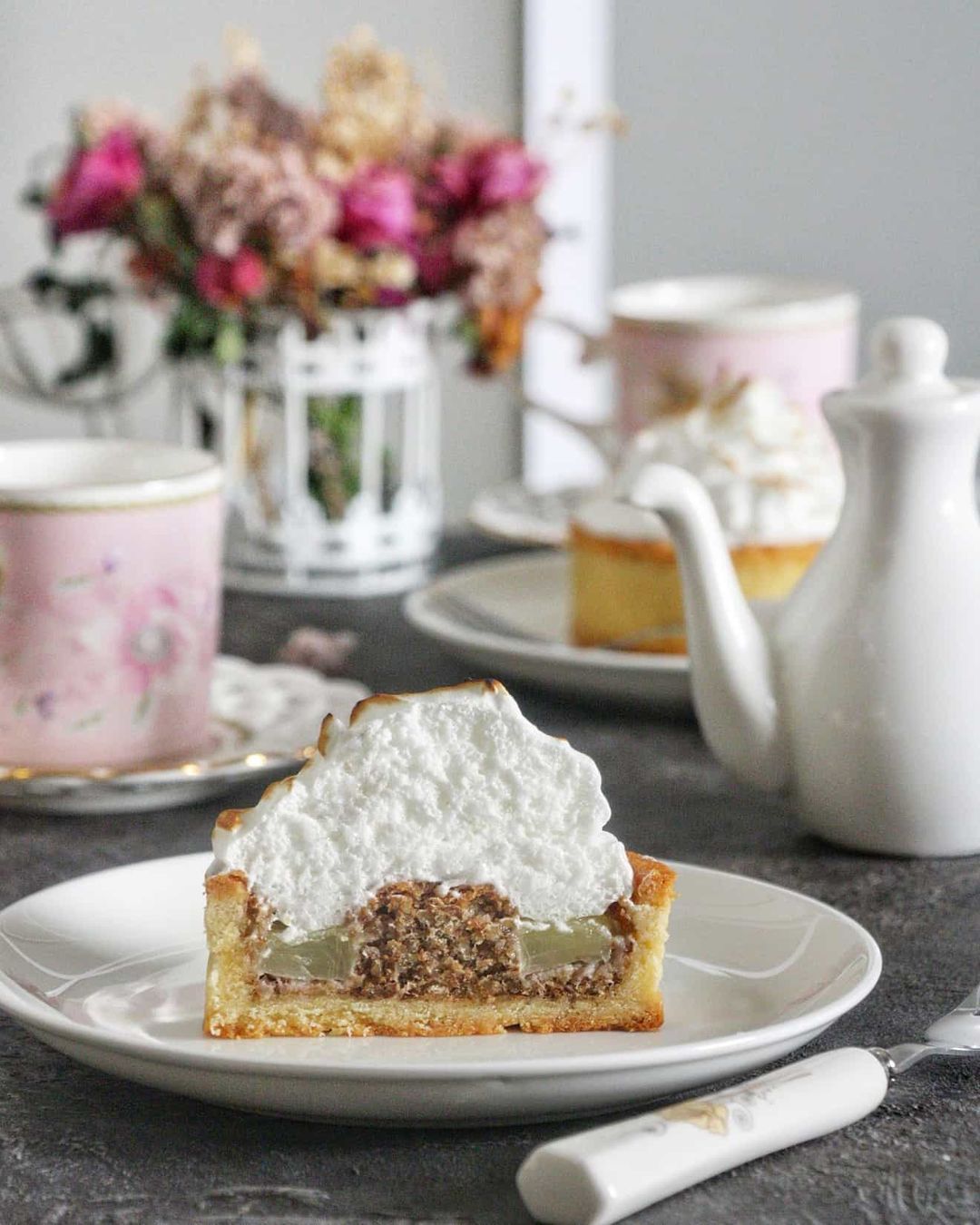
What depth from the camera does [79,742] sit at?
1.03 meters

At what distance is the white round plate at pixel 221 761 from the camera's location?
1004mm

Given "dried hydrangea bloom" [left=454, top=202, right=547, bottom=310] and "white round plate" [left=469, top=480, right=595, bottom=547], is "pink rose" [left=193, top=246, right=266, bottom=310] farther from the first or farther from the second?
"white round plate" [left=469, top=480, right=595, bottom=547]

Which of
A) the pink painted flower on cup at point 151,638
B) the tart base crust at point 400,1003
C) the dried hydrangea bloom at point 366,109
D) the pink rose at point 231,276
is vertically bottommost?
the tart base crust at point 400,1003

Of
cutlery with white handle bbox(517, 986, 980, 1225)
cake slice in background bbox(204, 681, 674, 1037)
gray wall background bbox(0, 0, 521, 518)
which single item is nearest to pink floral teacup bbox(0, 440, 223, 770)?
cake slice in background bbox(204, 681, 674, 1037)

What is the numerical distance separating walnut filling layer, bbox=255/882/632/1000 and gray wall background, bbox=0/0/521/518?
6.31 feet

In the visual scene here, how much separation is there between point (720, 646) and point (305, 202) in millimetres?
691

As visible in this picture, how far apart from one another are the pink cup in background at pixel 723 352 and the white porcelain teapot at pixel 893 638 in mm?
530

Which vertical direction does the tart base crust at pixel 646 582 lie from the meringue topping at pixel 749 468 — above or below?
below

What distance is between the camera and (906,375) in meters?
0.94

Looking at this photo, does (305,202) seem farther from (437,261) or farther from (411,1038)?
(411,1038)

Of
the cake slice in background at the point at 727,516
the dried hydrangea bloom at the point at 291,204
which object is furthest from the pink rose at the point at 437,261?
the cake slice in background at the point at 727,516

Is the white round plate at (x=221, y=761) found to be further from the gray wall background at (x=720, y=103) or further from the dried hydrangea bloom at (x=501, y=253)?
the gray wall background at (x=720, y=103)

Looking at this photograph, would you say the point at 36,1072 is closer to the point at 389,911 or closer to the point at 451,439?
the point at 389,911

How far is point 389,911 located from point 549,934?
6cm
